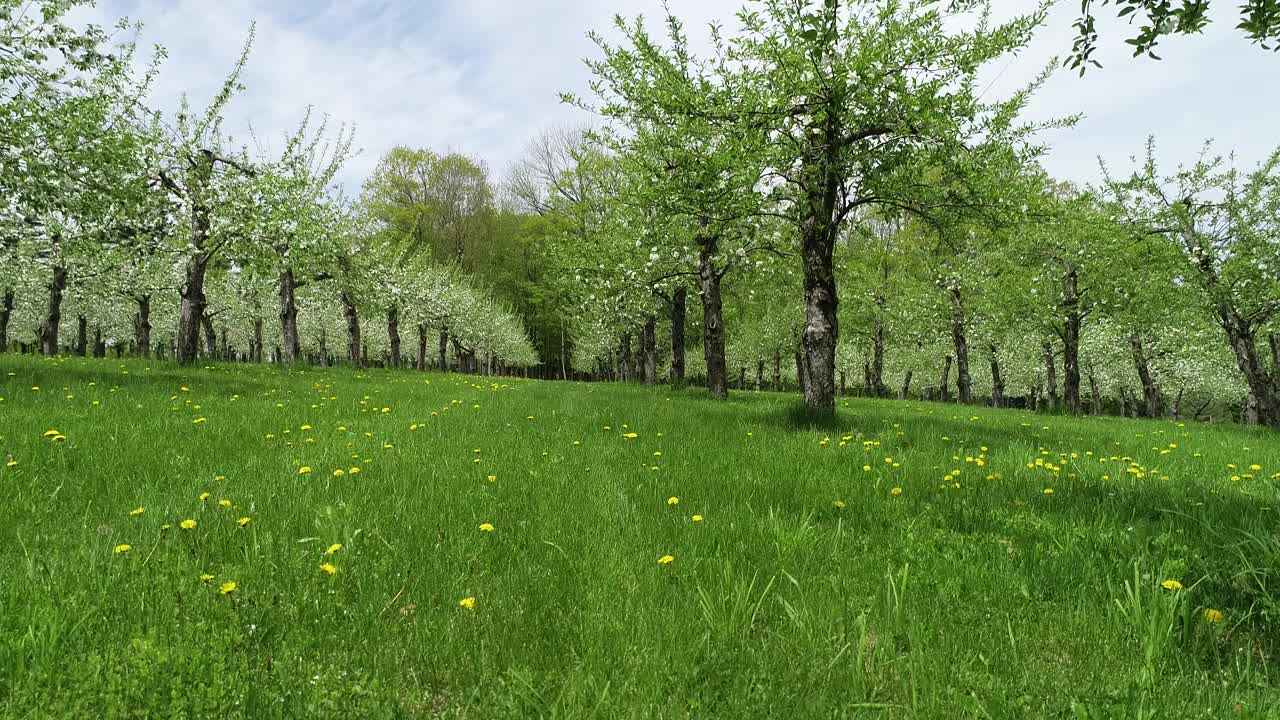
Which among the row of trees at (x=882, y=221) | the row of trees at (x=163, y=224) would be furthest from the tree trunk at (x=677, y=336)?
the row of trees at (x=163, y=224)

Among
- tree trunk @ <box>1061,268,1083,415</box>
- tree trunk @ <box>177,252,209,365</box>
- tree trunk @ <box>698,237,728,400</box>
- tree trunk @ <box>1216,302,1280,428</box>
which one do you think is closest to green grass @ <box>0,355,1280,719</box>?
tree trunk @ <box>698,237,728,400</box>

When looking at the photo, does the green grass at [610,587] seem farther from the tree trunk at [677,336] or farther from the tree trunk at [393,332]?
the tree trunk at [393,332]

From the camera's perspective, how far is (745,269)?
1811cm

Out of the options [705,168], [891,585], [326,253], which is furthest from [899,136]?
[326,253]

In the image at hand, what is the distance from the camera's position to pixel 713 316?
1722 centimetres

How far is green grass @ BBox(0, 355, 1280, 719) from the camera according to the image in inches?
86.4

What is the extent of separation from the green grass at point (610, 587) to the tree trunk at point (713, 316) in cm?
1110

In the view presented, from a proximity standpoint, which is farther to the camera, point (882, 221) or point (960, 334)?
point (960, 334)

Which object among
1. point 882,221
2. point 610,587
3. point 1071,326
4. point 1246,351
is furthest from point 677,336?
point 1246,351

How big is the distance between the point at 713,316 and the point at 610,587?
1453 cm

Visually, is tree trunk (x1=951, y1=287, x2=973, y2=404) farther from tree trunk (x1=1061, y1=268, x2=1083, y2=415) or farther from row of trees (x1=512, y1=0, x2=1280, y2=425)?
tree trunk (x1=1061, y1=268, x2=1083, y2=415)

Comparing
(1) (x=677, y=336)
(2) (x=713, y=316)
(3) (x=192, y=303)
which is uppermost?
(3) (x=192, y=303)

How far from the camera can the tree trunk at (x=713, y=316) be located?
1694cm

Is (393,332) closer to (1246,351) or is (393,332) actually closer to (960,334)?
(960,334)
